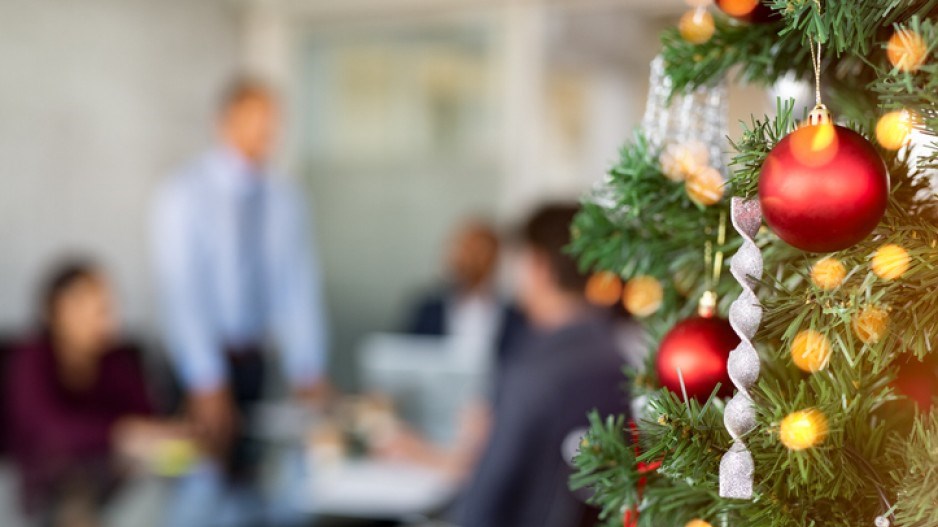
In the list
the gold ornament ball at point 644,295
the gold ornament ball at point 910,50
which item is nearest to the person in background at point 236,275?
the gold ornament ball at point 644,295

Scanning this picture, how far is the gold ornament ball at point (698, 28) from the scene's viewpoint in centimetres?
67

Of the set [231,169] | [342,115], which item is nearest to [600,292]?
[231,169]

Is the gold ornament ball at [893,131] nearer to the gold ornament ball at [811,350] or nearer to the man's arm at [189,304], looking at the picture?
the gold ornament ball at [811,350]

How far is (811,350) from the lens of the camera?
1.76 feet

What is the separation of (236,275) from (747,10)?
2.75m

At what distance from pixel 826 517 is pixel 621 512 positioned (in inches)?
7.0

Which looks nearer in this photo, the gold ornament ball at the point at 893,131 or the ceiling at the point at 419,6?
the gold ornament ball at the point at 893,131

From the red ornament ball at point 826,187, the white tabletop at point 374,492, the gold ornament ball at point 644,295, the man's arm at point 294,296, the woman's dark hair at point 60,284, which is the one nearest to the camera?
the red ornament ball at point 826,187

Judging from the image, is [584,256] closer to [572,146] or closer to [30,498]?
[30,498]

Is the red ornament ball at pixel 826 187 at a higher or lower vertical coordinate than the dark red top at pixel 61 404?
higher

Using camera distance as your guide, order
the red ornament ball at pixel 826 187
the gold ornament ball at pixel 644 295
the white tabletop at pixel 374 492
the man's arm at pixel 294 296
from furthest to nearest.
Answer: the man's arm at pixel 294 296, the white tabletop at pixel 374 492, the gold ornament ball at pixel 644 295, the red ornament ball at pixel 826 187

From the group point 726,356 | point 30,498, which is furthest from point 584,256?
point 30,498

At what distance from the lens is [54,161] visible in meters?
4.15

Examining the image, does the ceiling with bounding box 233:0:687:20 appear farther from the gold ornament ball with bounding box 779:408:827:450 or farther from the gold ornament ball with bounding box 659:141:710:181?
the gold ornament ball with bounding box 779:408:827:450
